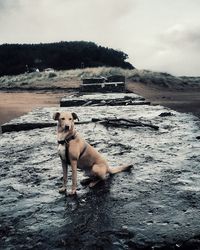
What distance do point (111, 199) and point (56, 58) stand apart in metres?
51.6

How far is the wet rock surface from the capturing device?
2.01m

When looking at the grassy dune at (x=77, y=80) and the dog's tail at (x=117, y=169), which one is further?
the grassy dune at (x=77, y=80)

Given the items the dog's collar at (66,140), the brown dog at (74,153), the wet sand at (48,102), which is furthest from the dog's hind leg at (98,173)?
the wet sand at (48,102)

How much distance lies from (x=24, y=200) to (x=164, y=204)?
948mm

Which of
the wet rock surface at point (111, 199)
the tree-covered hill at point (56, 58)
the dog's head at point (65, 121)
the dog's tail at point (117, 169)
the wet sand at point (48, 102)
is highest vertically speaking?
the tree-covered hill at point (56, 58)

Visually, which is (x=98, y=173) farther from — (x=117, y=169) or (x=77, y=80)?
(x=77, y=80)

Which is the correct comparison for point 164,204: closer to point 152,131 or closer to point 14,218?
point 14,218

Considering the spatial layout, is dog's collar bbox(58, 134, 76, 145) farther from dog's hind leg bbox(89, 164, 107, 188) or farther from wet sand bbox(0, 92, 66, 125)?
wet sand bbox(0, 92, 66, 125)

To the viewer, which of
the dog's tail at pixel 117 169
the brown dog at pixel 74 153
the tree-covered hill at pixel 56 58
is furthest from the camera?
the tree-covered hill at pixel 56 58

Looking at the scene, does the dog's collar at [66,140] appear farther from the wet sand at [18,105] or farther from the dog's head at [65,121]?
the wet sand at [18,105]

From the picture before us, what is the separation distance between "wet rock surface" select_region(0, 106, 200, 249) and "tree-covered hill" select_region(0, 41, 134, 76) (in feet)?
138

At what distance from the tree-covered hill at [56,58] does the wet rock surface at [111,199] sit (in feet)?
138

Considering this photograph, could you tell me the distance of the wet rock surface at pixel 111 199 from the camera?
201cm

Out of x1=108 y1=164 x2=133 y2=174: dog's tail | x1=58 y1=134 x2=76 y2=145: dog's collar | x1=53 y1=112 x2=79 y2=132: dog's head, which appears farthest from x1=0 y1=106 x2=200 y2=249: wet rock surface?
x1=53 y1=112 x2=79 y2=132: dog's head
